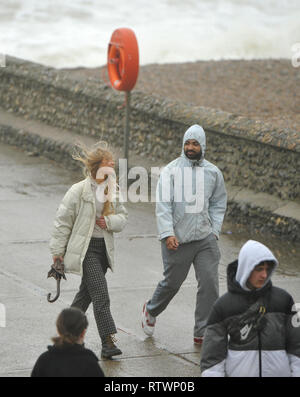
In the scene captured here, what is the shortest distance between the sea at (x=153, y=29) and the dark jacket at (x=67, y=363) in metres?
24.0

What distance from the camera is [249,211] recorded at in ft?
34.7

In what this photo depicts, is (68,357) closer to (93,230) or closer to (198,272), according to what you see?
(93,230)

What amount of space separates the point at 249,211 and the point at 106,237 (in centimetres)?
423

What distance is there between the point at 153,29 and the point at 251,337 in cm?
3214

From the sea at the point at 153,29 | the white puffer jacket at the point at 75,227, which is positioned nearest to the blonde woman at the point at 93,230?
the white puffer jacket at the point at 75,227

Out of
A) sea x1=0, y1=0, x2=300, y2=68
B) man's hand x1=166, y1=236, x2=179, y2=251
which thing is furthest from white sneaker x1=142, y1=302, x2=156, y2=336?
sea x1=0, y1=0, x2=300, y2=68

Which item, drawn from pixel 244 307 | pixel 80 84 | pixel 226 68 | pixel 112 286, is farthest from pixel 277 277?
pixel 226 68

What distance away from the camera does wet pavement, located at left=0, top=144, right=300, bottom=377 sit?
658 centimetres

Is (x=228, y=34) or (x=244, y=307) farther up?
(x=228, y=34)

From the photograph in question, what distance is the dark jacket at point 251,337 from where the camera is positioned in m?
4.79

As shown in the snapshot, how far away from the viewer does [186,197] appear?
22.6ft

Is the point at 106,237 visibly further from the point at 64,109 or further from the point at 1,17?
the point at 1,17

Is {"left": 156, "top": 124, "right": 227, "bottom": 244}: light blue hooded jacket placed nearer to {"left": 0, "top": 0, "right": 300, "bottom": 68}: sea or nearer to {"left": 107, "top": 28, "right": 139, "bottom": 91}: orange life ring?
{"left": 107, "top": 28, "right": 139, "bottom": 91}: orange life ring

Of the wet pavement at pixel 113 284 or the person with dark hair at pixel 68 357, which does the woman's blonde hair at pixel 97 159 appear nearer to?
the wet pavement at pixel 113 284
